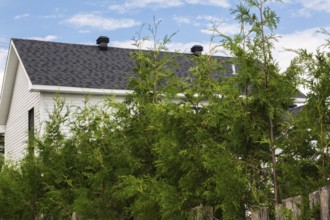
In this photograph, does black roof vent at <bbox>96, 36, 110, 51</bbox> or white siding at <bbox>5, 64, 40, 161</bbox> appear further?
black roof vent at <bbox>96, 36, 110, 51</bbox>

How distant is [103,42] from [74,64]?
3119 millimetres

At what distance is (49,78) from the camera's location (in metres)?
20.5

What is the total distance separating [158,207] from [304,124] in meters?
2.69

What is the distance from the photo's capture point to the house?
20.5 metres

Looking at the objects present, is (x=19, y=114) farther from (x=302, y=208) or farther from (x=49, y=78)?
(x=302, y=208)

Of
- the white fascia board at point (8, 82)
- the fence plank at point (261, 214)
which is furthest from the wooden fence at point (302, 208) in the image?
the white fascia board at point (8, 82)

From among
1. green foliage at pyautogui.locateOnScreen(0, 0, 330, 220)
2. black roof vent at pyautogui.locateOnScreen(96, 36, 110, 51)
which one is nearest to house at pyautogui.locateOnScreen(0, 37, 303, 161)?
black roof vent at pyautogui.locateOnScreen(96, 36, 110, 51)

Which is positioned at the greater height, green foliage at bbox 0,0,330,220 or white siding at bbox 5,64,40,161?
white siding at bbox 5,64,40,161

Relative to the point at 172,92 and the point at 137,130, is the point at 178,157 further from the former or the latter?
the point at 137,130

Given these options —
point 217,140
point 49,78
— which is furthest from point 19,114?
point 217,140

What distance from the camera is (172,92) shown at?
7688 mm

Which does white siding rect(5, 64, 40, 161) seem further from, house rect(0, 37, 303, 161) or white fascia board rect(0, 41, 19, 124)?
white fascia board rect(0, 41, 19, 124)

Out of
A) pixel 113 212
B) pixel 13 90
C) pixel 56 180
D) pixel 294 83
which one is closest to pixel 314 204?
pixel 294 83

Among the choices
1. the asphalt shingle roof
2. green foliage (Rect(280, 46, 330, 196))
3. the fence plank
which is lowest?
the fence plank
